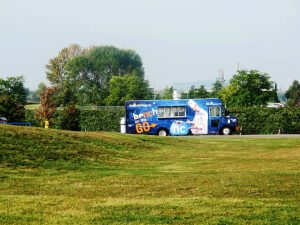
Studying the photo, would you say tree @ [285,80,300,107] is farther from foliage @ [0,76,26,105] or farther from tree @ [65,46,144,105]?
foliage @ [0,76,26,105]

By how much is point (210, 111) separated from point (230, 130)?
2.27 meters

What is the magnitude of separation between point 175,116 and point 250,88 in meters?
22.3

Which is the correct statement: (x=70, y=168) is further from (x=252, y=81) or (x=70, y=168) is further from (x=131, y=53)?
(x=131, y=53)

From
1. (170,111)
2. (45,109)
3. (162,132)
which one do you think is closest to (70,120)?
(45,109)

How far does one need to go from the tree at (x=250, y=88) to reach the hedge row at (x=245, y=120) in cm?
1436

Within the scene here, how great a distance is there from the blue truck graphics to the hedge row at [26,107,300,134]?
227 inches

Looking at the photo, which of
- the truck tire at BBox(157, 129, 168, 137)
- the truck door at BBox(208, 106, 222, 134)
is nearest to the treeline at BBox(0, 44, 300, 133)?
the truck door at BBox(208, 106, 222, 134)

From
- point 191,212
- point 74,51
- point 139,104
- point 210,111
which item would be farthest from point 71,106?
point 74,51

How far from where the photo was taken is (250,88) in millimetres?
62031

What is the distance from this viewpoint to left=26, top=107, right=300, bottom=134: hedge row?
46.2 meters

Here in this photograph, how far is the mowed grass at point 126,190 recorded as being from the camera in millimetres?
8227

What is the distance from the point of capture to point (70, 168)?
16.2 m

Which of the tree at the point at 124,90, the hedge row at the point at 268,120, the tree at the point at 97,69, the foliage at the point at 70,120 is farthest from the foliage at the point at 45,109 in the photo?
the tree at the point at 97,69

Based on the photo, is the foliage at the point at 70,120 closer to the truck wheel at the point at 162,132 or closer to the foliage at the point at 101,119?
the foliage at the point at 101,119
